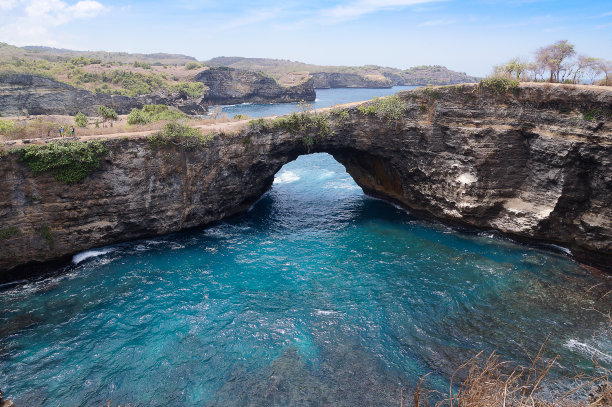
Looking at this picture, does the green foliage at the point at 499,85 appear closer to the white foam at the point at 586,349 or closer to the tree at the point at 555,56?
the tree at the point at 555,56

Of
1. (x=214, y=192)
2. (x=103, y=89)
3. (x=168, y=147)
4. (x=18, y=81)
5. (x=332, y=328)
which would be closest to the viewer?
(x=332, y=328)

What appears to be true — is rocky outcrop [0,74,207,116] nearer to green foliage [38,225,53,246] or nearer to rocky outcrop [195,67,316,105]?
rocky outcrop [195,67,316,105]

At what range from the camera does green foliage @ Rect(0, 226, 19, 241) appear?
81.5 ft

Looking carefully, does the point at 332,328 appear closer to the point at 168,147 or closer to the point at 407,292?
the point at 407,292

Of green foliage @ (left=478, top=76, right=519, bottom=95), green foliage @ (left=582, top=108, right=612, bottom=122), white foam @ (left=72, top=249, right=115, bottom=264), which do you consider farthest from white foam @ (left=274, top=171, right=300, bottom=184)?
green foliage @ (left=582, top=108, right=612, bottom=122)

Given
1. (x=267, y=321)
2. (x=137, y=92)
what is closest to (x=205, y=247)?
(x=267, y=321)

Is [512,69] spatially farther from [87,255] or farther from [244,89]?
[244,89]

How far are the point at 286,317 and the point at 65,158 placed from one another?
20.5m

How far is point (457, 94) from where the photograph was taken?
1225 inches

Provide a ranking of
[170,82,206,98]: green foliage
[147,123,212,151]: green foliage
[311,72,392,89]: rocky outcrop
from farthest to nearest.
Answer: [311,72,392,89]: rocky outcrop
[170,82,206,98]: green foliage
[147,123,212,151]: green foliage

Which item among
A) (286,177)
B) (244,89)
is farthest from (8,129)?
(244,89)

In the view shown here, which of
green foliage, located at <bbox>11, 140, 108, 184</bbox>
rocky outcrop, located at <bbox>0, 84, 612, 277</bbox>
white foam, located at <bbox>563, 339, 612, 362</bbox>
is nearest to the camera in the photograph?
white foam, located at <bbox>563, 339, 612, 362</bbox>

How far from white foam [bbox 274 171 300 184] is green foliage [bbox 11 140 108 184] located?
2553 cm

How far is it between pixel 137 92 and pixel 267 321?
273 feet
